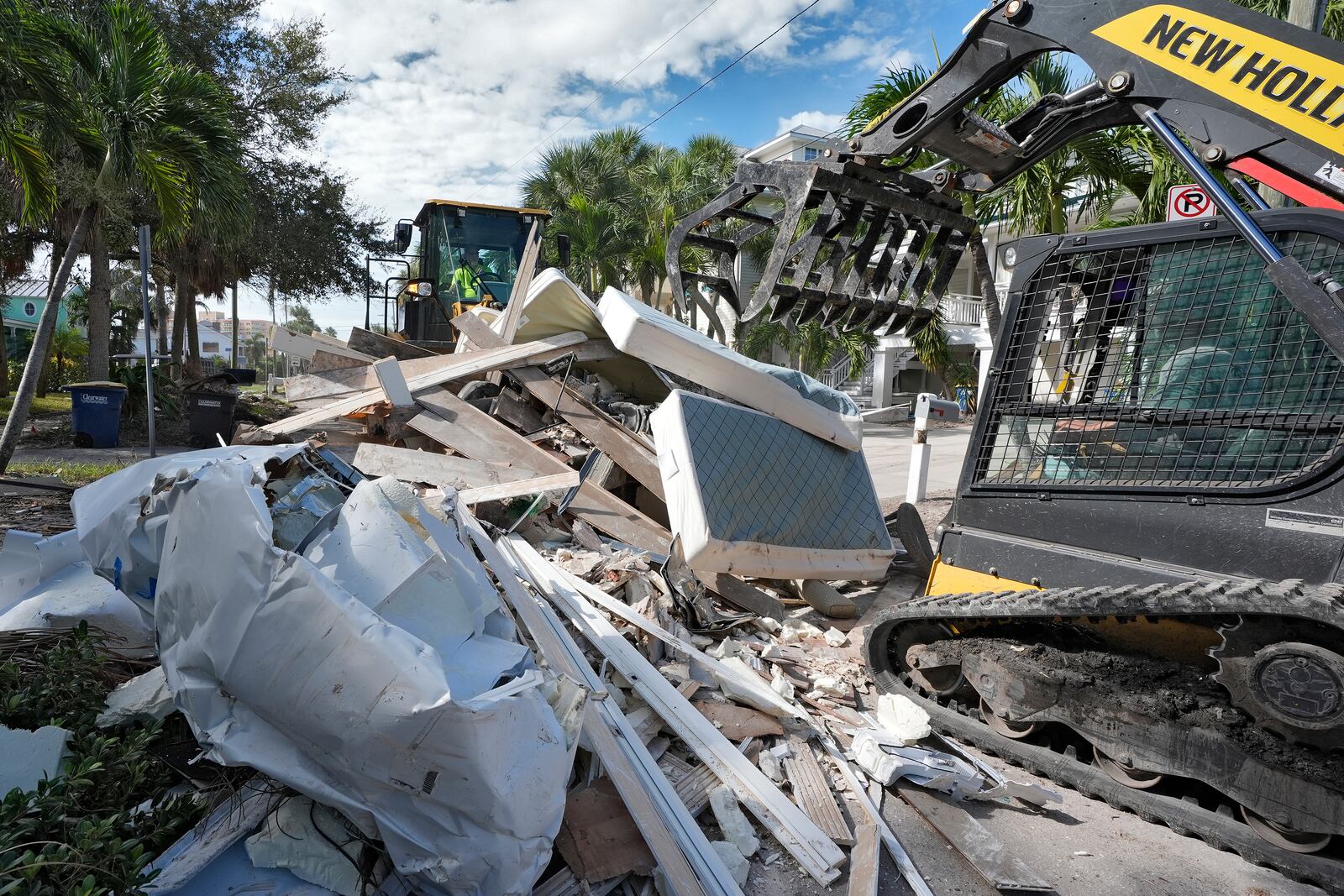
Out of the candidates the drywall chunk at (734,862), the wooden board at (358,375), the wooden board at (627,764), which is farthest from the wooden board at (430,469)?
the drywall chunk at (734,862)

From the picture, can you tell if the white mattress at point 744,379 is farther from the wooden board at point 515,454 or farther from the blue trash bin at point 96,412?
the blue trash bin at point 96,412

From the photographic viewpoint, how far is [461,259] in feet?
39.5

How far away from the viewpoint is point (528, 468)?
633 centimetres

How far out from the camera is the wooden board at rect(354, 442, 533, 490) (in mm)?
6023

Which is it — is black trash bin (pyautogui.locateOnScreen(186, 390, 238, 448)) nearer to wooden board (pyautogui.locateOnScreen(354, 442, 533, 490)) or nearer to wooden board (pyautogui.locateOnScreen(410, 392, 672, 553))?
wooden board (pyautogui.locateOnScreen(410, 392, 672, 553))

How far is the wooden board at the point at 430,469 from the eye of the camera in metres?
6.02

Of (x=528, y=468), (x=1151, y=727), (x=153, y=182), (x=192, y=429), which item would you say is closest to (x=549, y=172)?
(x=192, y=429)

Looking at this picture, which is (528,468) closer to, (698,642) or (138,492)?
(698,642)

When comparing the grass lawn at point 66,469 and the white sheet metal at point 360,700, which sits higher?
the white sheet metal at point 360,700

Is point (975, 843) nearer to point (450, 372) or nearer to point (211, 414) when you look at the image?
point (450, 372)

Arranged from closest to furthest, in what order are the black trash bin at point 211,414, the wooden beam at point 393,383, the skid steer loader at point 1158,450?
the skid steer loader at point 1158,450 → the wooden beam at point 393,383 → the black trash bin at point 211,414

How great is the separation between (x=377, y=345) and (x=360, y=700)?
21.9 ft

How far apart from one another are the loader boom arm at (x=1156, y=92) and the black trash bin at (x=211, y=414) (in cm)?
1006

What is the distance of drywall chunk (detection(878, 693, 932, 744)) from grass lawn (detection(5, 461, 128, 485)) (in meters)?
7.92
